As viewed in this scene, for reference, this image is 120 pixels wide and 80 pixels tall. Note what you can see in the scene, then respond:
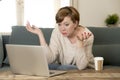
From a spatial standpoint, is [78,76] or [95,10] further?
[95,10]

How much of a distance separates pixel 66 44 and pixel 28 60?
0.65 meters

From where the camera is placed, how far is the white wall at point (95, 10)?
3848 millimetres

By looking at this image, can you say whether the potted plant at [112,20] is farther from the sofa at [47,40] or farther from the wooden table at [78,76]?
the wooden table at [78,76]

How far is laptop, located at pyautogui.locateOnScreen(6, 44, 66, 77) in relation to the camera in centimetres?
151

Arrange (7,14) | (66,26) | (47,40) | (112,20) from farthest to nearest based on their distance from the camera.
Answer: (112,20), (7,14), (47,40), (66,26)

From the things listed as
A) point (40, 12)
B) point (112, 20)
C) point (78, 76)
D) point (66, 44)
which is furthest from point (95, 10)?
point (78, 76)

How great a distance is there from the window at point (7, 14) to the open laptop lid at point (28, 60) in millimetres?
2026

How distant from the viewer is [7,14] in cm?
361

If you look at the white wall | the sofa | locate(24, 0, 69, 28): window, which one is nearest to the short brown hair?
the sofa

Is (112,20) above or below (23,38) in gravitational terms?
above

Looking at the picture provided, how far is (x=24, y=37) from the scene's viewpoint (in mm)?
2928

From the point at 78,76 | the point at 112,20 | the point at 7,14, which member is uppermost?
the point at 7,14

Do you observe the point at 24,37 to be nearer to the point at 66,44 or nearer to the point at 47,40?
the point at 47,40

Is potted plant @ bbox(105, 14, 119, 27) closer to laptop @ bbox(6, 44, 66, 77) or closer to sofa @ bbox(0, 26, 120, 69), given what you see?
sofa @ bbox(0, 26, 120, 69)
